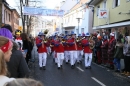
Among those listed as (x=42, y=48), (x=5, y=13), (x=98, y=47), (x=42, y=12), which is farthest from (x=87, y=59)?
(x=5, y=13)

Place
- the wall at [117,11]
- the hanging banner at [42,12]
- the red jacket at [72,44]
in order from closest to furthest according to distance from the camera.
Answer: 1. the red jacket at [72,44]
2. the wall at [117,11]
3. the hanging banner at [42,12]

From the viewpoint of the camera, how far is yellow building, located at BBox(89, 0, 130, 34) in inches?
607

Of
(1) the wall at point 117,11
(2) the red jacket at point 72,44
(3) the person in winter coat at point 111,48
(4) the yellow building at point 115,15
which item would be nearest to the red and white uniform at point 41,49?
(2) the red jacket at point 72,44

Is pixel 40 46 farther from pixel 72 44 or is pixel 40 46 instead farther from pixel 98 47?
pixel 98 47

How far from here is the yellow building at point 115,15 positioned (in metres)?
15.4

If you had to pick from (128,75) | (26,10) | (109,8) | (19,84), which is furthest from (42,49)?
(26,10)

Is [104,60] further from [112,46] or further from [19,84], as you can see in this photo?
[19,84]

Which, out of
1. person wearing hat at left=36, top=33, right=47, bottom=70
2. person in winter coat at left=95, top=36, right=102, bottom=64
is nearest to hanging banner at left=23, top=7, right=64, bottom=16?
person in winter coat at left=95, top=36, right=102, bottom=64

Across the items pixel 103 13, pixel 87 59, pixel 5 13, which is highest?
pixel 5 13

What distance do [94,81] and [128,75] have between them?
2141 mm

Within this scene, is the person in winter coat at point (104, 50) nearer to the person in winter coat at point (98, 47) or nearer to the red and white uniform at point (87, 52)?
the person in winter coat at point (98, 47)

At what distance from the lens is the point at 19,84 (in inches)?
64.3

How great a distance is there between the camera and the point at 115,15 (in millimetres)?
17734

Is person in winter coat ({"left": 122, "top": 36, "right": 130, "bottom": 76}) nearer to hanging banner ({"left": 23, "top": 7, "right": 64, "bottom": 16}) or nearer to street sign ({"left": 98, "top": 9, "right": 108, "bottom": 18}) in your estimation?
street sign ({"left": 98, "top": 9, "right": 108, "bottom": 18})
